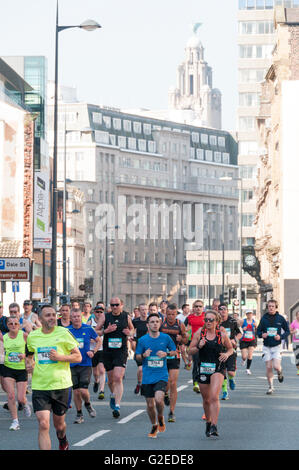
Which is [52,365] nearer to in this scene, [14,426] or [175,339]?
[14,426]

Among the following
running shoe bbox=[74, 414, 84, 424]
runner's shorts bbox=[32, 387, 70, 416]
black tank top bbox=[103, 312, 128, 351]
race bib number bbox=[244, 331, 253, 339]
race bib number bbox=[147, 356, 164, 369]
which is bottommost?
running shoe bbox=[74, 414, 84, 424]

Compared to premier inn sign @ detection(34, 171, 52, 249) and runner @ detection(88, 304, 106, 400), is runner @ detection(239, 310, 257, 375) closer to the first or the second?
runner @ detection(88, 304, 106, 400)

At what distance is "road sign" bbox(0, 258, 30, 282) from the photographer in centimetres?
3056

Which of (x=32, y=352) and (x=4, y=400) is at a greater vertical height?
(x=32, y=352)

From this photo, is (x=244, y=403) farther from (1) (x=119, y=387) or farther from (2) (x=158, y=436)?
(2) (x=158, y=436)

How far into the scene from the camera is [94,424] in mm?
17375

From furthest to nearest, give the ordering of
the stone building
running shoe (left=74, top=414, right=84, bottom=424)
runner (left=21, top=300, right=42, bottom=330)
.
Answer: the stone building, runner (left=21, top=300, right=42, bottom=330), running shoe (left=74, top=414, right=84, bottom=424)

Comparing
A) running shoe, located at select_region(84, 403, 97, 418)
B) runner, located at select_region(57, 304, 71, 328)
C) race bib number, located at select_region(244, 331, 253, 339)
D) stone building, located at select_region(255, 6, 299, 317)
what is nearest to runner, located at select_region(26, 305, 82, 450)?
running shoe, located at select_region(84, 403, 97, 418)

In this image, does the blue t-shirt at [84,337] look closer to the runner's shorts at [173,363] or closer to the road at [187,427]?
the road at [187,427]

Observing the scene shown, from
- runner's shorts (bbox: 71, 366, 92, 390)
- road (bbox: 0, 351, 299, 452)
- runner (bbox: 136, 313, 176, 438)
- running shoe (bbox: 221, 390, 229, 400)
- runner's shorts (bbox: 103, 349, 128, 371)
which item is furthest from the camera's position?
running shoe (bbox: 221, 390, 229, 400)

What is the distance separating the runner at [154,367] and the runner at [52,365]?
3133 mm

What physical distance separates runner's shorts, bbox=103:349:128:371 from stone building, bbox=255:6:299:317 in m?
52.5

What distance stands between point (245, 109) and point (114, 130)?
44824 mm
